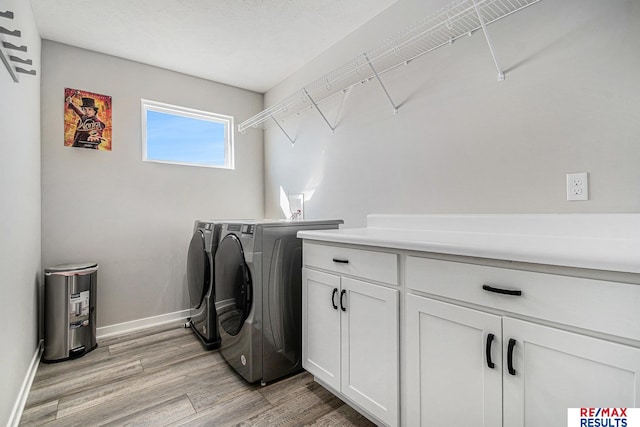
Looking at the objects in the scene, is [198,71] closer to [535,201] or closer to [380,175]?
[380,175]

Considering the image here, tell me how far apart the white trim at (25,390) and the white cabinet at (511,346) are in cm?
185

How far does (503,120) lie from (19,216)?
8.45ft

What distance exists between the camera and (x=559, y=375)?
797 mm

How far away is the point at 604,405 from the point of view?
0.74 m

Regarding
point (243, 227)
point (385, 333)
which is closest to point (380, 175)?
point (243, 227)

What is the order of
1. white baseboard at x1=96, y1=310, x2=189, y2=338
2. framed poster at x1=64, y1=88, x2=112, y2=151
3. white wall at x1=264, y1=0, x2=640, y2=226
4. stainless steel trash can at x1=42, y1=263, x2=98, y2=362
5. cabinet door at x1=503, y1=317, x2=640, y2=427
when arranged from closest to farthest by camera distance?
cabinet door at x1=503, y1=317, x2=640, y2=427
white wall at x1=264, y1=0, x2=640, y2=226
stainless steel trash can at x1=42, y1=263, x2=98, y2=362
framed poster at x1=64, y1=88, x2=112, y2=151
white baseboard at x1=96, y1=310, x2=189, y2=338

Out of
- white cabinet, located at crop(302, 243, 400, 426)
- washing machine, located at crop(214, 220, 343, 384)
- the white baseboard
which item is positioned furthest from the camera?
the white baseboard

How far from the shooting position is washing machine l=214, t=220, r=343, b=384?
5.73ft

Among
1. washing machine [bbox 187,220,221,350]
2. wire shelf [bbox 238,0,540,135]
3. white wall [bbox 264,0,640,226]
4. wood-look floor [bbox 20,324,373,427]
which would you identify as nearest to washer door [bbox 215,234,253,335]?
washing machine [bbox 187,220,221,350]

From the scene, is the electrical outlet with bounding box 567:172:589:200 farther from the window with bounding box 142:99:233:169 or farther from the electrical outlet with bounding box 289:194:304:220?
Result: the window with bounding box 142:99:233:169

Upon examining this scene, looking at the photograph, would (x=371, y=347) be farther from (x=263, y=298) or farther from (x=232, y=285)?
(x=232, y=285)

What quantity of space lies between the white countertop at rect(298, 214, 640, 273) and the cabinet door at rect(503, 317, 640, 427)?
21 centimetres

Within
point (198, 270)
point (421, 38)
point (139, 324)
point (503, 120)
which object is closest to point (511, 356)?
point (503, 120)

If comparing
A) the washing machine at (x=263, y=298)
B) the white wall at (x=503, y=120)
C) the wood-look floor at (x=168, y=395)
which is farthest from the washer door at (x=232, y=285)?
the white wall at (x=503, y=120)
